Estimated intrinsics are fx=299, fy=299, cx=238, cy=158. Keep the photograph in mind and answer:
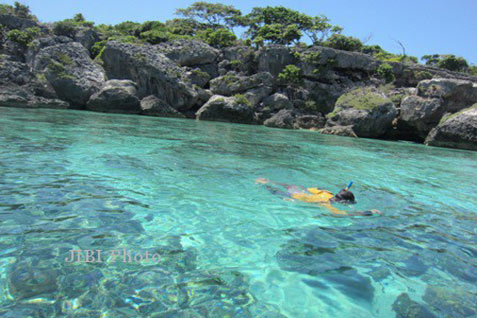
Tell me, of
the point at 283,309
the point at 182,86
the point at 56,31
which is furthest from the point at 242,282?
the point at 56,31

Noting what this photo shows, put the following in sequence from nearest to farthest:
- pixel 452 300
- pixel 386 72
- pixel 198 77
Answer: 1. pixel 452 300
2. pixel 198 77
3. pixel 386 72

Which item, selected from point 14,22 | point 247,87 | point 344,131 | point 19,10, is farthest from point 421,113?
point 19,10

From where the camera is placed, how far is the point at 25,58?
27000 millimetres

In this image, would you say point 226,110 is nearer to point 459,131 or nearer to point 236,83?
point 236,83

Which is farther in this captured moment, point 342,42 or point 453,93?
point 342,42

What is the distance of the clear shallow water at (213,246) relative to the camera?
223 centimetres

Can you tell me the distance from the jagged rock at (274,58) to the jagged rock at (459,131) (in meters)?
16.1

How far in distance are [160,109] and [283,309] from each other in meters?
24.9

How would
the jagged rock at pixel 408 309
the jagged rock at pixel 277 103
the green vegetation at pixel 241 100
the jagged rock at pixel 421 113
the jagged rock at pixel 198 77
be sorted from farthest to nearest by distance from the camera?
1. the jagged rock at pixel 198 77
2. the jagged rock at pixel 277 103
3. the green vegetation at pixel 241 100
4. the jagged rock at pixel 421 113
5. the jagged rock at pixel 408 309

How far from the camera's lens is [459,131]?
19469 mm

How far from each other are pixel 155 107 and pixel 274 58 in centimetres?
1371

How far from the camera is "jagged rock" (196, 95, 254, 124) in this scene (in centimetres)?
2564

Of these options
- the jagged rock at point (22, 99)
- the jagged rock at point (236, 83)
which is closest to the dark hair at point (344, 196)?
the jagged rock at point (22, 99)

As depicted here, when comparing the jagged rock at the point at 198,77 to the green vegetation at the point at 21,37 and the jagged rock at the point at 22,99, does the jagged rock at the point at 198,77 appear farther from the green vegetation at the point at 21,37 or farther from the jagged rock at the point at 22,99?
the green vegetation at the point at 21,37
